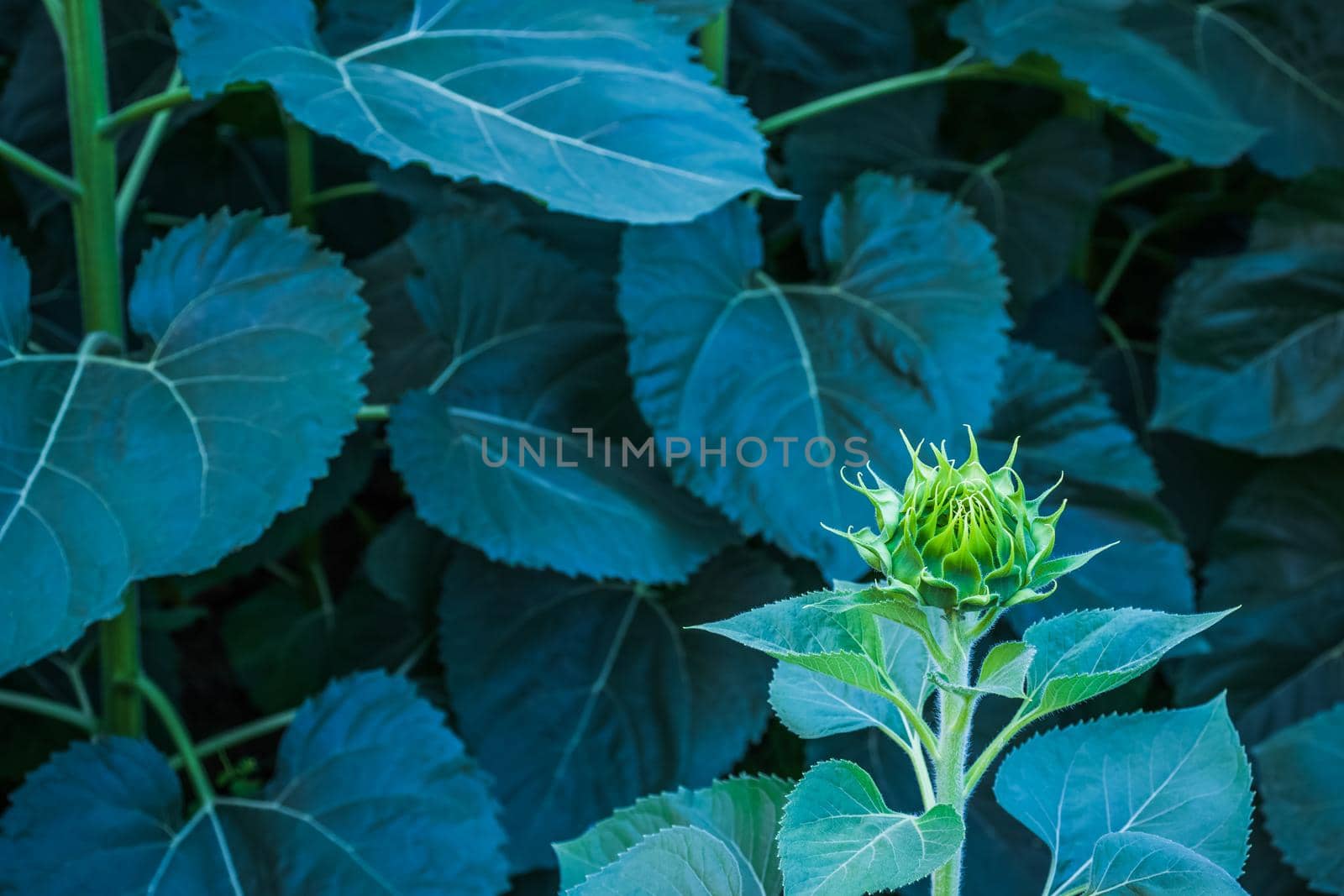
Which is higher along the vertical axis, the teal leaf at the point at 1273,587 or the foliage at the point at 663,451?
the foliage at the point at 663,451

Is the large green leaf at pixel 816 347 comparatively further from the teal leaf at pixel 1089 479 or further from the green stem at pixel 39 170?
the green stem at pixel 39 170

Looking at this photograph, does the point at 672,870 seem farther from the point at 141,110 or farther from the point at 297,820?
the point at 141,110

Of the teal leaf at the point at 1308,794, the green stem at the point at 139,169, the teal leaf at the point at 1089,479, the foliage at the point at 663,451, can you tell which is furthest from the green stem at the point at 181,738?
the teal leaf at the point at 1308,794

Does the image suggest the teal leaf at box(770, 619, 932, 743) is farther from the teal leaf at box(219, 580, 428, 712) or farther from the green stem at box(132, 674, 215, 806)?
the teal leaf at box(219, 580, 428, 712)

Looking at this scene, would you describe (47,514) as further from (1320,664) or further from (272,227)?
(1320,664)

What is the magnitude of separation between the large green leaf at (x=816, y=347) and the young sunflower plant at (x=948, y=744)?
312 millimetres

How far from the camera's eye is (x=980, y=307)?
0.87m

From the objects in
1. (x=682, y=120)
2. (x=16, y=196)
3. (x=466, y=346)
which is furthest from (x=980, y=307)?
(x=16, y=196)

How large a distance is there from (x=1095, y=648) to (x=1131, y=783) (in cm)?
9

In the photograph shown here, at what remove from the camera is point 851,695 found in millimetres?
464

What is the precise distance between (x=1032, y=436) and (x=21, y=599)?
0.69m

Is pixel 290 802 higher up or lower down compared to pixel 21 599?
lower down

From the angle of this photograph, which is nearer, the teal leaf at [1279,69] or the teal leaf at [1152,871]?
the teal leaf at [1152,871]

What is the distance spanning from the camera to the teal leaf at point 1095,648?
1.23 ft
